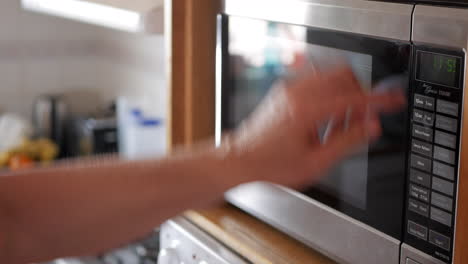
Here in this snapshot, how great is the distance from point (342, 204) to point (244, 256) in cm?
20

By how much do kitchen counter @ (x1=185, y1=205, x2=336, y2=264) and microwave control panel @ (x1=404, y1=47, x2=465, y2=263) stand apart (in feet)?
0.74

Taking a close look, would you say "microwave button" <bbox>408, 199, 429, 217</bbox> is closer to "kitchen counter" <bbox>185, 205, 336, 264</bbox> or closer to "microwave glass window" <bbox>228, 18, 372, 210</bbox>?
"microwave glass window" <bbox>228, 18, 372, 210</bbox>

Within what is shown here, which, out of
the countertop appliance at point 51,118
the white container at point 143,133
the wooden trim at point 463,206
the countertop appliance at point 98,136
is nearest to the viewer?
the wooden trim at point 463,206

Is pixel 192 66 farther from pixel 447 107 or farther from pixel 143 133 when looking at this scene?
pixel 143 133

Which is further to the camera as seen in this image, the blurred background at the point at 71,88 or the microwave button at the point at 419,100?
the blurred background at the point at 71,88

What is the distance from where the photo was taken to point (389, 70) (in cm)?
80

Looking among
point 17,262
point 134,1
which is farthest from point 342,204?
point 134,1

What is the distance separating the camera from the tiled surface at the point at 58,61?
2.49m

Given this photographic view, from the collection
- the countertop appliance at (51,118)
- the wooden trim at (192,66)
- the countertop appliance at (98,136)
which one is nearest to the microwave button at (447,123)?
the wooden trim at (192,66)

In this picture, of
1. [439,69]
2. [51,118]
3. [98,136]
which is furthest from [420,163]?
[51,118]

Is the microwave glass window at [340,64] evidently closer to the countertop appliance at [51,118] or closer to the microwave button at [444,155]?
the microwave button at [444,155]

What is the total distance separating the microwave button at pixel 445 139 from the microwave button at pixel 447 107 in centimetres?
2

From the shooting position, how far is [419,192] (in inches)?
30.7

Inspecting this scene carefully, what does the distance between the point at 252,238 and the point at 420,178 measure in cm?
35
